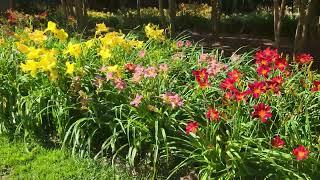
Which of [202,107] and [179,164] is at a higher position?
[202,107]

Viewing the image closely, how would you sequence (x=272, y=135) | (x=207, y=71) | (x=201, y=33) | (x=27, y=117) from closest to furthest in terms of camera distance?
1. (x=272, y=135)
2. (x=207, y=71)
3. (x=27, y=117)
4. (x=201, y=33)

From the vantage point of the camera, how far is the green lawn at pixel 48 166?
434 centimetres

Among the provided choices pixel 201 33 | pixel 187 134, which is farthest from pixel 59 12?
pixel 187 134

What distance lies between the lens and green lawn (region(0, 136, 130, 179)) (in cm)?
434

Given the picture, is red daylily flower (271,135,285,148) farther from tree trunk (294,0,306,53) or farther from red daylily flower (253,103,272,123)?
tree trunk (294,0,306,53)

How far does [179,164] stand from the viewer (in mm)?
4203

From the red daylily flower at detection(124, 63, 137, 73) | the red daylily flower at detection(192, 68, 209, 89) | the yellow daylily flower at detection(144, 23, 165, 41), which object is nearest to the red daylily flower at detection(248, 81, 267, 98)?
the red daylily flower at detection(192, 68, 209, 89)

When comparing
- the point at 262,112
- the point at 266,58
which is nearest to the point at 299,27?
the point at 266,58

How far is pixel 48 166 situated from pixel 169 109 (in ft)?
3.59

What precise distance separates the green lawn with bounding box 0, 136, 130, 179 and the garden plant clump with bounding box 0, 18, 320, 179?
4.9 inches

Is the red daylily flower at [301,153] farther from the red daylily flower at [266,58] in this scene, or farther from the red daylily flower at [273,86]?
the red daylily flower at [266,58]

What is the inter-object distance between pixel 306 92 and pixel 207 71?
2.69ft

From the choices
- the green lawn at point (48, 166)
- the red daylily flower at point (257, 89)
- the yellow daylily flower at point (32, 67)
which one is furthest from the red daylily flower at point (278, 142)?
the yellow daylily flower at point (32, 67)

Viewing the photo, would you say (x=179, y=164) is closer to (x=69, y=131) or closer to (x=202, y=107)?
(x=202, y=107)
